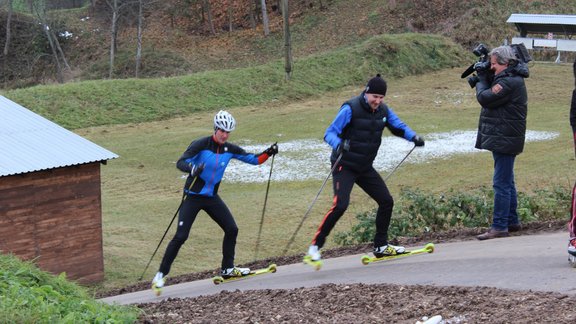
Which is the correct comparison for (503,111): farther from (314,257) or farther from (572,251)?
(314,257)

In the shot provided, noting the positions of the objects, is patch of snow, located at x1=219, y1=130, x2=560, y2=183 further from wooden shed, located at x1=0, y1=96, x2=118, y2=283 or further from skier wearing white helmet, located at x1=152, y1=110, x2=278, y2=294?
skier wearing white helmet, located at x1=152, y1=110, x2=278, y2=294

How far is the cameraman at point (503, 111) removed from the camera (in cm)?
1034

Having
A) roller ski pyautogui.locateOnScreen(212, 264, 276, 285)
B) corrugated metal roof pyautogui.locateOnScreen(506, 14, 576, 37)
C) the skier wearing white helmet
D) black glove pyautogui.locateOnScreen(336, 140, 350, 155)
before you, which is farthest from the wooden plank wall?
corrugated metal roof pyautogui.locateOnScreen(506, 14, 576, 37)

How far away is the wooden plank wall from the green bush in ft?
31.0

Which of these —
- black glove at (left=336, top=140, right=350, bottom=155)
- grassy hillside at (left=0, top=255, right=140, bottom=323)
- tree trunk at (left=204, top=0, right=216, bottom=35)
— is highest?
tree trunk at (left=204, top=0, right=216, bottom=35)

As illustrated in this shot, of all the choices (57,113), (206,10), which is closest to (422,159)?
(57,113)

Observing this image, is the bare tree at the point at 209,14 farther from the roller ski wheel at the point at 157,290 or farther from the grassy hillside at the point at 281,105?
the roller ski wheel at the point at 157,290

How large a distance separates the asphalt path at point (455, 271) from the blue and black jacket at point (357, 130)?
1.31 meters

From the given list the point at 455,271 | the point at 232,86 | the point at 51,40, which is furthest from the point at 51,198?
the point at 51,40

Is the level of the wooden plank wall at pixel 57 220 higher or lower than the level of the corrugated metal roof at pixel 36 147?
lower

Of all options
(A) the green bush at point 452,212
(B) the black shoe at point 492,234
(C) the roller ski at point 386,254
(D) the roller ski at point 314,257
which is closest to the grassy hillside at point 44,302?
(D) the roller ski at point 314,257

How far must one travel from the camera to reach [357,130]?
9.90 m

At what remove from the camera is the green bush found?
41.5ft

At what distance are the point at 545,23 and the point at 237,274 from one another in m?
35.7
